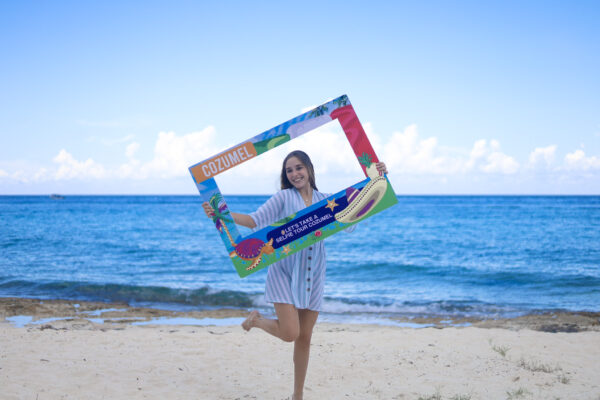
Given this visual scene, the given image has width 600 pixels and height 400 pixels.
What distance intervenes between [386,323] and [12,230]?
26889mm

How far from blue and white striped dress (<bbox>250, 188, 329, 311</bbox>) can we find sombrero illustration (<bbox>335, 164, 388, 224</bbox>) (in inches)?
9.4

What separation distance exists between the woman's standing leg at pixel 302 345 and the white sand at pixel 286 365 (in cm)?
57

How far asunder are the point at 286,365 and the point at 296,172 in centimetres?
264

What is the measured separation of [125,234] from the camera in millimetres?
25656

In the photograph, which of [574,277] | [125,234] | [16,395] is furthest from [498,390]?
[125,234]

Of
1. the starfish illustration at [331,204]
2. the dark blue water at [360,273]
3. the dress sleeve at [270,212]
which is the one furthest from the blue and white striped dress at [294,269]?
the dark blue water at [360,273]

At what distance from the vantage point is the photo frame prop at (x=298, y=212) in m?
3.39

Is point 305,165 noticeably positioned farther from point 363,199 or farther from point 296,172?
point 363,199

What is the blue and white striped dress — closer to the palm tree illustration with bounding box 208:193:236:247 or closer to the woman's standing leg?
the woman's standing leg

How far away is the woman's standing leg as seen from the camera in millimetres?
3459

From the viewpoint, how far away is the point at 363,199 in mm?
3482

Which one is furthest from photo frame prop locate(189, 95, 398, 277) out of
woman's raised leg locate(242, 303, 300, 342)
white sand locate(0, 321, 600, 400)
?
white sand locate(0, 321, 600, 400)

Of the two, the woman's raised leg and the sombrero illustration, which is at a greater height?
the sombrero illustration

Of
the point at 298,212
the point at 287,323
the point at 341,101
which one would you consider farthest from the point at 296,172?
the point at 287,323
